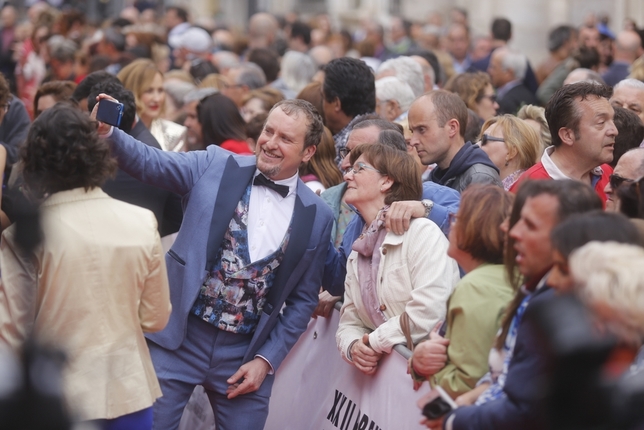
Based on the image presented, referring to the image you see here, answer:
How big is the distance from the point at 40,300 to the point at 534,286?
72.7 inches

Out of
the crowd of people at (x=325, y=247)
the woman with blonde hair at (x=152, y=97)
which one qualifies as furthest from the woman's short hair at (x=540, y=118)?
the woman with blonde hair at (x=152, y=97)

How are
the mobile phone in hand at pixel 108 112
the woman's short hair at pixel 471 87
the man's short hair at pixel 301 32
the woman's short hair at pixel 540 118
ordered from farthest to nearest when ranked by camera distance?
1. the man's short hair at pixel 301 32
2. the woman's short hair at pixel 471 87
3. the woman's short hair at pixel 540 118
4. the mobile phone in hand at pixel 108 112

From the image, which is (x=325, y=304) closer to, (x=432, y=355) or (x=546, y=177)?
(x=546, y=177)

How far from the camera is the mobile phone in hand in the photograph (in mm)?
4410

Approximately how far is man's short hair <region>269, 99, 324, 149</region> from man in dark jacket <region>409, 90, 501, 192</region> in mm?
Answer: 795

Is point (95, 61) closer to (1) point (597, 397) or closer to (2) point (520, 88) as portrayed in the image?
(2) point (520, 88)

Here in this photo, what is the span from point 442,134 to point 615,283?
2899 millimetres

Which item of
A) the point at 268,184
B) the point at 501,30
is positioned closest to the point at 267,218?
the point at 268,184

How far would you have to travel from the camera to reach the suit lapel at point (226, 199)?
4793mm

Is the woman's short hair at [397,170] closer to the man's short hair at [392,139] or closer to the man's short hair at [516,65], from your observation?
the man's short hair at [392,139]

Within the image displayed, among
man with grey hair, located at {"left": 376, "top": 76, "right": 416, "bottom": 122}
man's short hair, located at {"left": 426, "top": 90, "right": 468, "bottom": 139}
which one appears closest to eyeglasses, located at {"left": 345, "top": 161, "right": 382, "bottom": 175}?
man's short hair, located at {"left": 426, "top": 90, "right": 468, "bottom": 139}

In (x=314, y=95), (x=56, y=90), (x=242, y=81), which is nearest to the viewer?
(x=56, y=90)

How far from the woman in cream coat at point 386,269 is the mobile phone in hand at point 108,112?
1242 mm

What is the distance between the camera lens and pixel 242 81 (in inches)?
416
